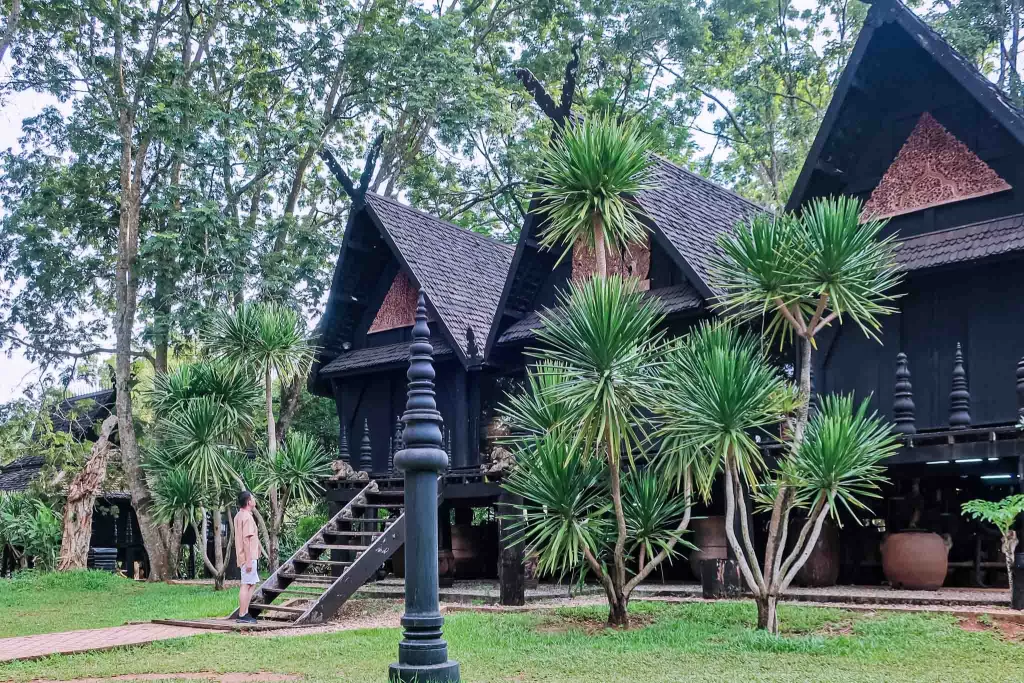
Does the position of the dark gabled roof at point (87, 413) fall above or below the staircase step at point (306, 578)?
above

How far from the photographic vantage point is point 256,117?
924 inches

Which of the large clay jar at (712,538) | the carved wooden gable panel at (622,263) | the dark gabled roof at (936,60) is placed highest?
the dark gabled roof at (936,60)

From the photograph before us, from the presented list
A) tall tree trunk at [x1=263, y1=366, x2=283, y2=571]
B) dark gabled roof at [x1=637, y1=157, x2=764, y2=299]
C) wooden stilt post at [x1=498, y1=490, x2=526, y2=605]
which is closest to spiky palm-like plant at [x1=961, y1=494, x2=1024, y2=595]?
dark gabled roof at [x1=637, y1=157, x2=764, y2=299]

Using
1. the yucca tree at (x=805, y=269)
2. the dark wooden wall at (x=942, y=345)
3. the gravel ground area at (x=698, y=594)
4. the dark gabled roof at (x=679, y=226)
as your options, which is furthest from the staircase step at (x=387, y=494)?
the yucca tree at (x=805, y=269)

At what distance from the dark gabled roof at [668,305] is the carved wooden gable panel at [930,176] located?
105 inches

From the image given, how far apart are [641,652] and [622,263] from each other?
8.32 metres

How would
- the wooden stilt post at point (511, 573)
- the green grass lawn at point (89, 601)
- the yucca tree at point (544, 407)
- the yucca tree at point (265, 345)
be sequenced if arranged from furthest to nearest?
the yucca tree at point (265, 345), the green grass lawn at point (89, 601), the wooden stilt post at point (511, 573), the yucca tree at point (544, 407)

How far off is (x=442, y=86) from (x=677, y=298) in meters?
9.13

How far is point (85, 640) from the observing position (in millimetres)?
11328

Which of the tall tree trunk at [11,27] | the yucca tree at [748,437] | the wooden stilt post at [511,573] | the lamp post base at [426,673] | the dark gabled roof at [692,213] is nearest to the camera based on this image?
the lamp post base at [426,673]

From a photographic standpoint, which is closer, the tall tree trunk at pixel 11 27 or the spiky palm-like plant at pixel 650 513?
the spiky palm-like plant at pixel 650 513

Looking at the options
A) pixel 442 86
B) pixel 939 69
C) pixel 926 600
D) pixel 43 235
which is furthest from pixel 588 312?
pixel 43 235

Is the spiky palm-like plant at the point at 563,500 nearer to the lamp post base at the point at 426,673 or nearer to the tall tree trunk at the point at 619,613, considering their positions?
the tall tree trunk at the point at 619,613

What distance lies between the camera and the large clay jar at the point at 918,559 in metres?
12.7
